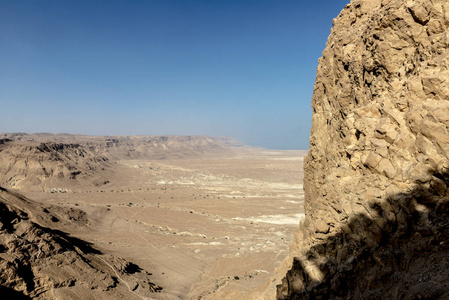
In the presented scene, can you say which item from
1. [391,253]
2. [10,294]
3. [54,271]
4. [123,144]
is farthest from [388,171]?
[123,144]

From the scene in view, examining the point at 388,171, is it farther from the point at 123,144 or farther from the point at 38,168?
the point at 123,144

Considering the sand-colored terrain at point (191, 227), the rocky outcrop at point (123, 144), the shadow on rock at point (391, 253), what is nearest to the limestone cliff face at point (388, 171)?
the shadow on rock at point (391, 253)

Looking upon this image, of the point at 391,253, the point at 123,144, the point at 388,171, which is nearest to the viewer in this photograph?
the point at 391,253

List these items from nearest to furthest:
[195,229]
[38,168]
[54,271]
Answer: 1. [54,271]
2. [195,229]
3. [38,168]

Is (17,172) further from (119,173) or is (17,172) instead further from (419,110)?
(419,110)

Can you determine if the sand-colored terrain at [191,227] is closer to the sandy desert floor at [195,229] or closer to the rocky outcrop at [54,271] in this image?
the sandy desert floor at [195,229]

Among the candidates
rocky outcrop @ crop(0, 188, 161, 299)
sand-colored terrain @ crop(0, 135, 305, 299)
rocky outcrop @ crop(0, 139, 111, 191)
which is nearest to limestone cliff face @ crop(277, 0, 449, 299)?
sand-colored terrain @ crop(0, 135, 305, 299)

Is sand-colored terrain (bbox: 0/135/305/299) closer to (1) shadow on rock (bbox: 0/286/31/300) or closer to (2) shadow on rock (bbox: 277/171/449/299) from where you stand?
(1) shadow on rock (bbox: 0/286/31/300)
